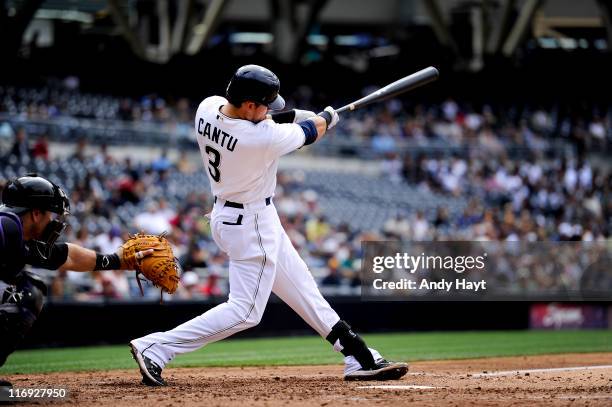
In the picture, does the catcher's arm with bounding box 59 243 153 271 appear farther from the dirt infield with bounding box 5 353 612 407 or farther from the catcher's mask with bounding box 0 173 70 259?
the dirt infield with bounding box 5 353 612 407

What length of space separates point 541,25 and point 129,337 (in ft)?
70.5

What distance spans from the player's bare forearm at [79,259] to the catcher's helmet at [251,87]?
4.16 ft

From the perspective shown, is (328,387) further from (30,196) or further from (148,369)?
(30,196)

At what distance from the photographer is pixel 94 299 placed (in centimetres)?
1166

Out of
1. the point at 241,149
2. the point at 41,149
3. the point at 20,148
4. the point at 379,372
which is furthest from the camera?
the point at 41,149

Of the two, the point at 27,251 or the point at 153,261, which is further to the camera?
the point at 153,261

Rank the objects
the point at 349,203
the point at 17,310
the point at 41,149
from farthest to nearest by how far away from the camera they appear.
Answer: the point at 349,203 < the point at 41,149 < the point at 17,310

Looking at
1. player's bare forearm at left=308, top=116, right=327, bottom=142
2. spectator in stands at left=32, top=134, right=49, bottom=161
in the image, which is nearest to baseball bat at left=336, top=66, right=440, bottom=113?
player's bare forearm at left=308, top=116, right=327, bottom=142

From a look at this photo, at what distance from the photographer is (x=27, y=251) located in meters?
4.90

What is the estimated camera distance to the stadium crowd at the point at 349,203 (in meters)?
13.4

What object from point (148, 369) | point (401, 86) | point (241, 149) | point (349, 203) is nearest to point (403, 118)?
point (349, 203)

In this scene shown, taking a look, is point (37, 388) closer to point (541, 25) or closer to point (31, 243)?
point (31, 243)

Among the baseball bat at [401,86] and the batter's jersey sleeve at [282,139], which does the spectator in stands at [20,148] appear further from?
the batter's jersey sleeve at [282,139]

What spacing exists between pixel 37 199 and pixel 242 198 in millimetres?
1344
